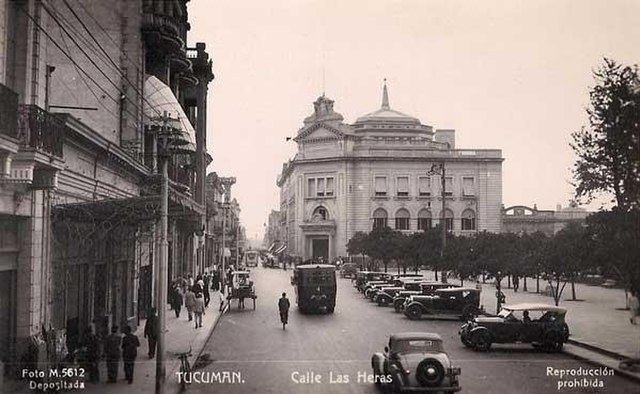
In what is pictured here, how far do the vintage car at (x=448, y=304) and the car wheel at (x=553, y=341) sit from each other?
27.5 ft

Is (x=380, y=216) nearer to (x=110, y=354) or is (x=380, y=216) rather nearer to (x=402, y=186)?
(x=402, y=186)

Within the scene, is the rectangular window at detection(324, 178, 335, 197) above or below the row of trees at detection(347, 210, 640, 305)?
above

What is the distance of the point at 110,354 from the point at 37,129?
20.2 ft

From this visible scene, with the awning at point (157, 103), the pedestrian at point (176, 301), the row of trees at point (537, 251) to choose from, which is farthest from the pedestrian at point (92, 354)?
the pedestrian at point (176, 301)

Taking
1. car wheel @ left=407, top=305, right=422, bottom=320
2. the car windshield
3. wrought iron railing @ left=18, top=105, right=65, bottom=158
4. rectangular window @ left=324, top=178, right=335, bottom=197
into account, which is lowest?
car wheel @ left=407, top=305, right=422, bottom=320

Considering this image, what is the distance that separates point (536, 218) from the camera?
95.6 m

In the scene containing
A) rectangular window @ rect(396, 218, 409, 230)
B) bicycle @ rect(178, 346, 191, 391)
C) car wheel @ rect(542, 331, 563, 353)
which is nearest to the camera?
bicycle @ rect(178, 346, 191, 391)

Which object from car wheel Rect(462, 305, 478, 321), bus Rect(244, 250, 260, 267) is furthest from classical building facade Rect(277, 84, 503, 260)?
car wheel Rect(462, 305, 478, 321)

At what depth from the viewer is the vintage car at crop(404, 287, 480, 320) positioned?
95.9 feet

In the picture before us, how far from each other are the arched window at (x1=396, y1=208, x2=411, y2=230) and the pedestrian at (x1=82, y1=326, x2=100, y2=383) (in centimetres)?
8859

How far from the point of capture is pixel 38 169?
13.6 metres

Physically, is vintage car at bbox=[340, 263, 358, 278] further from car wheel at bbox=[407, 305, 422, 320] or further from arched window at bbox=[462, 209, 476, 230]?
car wheel at bbox=[407, 305, 422, 320]

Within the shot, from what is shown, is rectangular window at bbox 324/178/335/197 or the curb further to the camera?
rectangular window at bbox 324/178/335/197

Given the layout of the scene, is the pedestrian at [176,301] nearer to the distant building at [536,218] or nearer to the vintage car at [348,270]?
the vintage car at [348,270]
